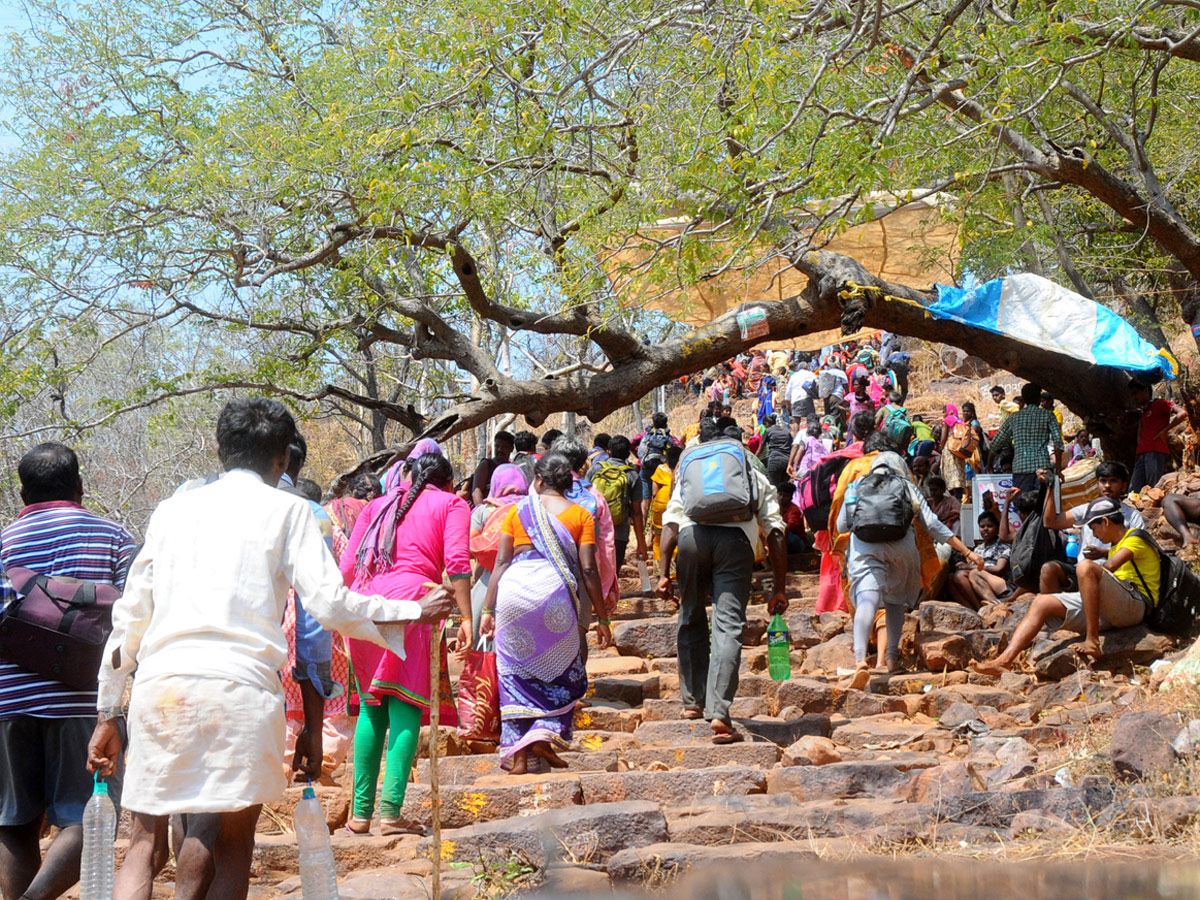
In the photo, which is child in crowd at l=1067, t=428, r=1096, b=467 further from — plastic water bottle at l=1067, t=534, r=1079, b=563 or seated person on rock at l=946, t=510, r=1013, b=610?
plastic water bottle at l=1067, t=534, r=1079, b=563

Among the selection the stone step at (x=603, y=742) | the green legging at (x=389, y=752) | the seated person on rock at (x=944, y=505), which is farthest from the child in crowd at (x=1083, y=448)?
the green legging at (x=389, y=752)

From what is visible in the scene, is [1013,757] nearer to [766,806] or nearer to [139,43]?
[766,806]

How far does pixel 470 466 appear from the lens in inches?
1190

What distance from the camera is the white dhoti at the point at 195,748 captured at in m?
3.15

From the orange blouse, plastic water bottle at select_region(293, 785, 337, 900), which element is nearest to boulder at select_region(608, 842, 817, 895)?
plastic water bottle at select_region(293, 785, 337, 900)

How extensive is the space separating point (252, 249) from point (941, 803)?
29.8 ft

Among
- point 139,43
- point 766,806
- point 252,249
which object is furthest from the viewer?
point 139,43

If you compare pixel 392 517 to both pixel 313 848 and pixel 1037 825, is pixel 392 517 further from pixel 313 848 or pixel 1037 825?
pixel 1037 825

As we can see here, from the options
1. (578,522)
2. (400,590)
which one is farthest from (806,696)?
(400,590)

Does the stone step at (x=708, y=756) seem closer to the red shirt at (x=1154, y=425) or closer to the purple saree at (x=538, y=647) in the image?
the purple saree at (x=538, y=647)

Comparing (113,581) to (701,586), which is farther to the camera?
(701,586)

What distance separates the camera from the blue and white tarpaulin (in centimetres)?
1056

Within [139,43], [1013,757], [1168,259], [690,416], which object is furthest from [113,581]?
[690,416]

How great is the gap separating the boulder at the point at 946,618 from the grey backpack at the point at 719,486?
3.11 metres
